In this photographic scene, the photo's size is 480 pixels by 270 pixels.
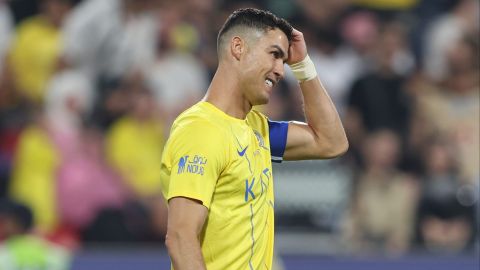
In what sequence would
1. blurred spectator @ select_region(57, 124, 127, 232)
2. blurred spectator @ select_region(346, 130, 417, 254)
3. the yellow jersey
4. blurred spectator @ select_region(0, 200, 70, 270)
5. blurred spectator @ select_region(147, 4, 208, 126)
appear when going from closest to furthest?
the yellow jersey, blurred spectator @ select_region(0, 200, 70, 270), blurred spectator @ select_region(346, 130, 417, 254), blurred spectator @ select_region(57, 124, 127, 232), blurred spectator @ select_region(147, 4, 208, 126)

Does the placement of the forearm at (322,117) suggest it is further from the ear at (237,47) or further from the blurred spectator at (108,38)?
the blurred spectator at (108,38)

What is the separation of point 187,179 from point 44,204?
5593 millimetres

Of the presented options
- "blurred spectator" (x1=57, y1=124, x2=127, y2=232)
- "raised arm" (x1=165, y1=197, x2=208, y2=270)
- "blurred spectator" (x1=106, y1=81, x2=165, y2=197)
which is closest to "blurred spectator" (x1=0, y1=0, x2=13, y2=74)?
"blurred spectator" (x1=57, y1=124, x2=127, y2=232)

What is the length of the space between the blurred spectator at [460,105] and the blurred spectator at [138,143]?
244 cm

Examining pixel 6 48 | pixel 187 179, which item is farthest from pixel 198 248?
pixel 6 48

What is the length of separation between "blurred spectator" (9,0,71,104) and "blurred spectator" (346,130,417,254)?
327cm

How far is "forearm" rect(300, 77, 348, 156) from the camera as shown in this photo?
5172 mm

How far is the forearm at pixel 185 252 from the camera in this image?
4246 millimetres

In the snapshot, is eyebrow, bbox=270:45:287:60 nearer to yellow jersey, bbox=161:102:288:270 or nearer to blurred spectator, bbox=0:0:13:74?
yellow jersey, bbox=161:102:288:270

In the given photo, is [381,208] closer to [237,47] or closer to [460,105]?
[460,105]

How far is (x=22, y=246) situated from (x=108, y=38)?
9.83 ft

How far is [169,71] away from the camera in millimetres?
10484

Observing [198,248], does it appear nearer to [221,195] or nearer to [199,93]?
[221,195]

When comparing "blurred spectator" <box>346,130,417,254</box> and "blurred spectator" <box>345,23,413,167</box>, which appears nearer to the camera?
"blurred spectator" <box>346,130,417,254</box>
